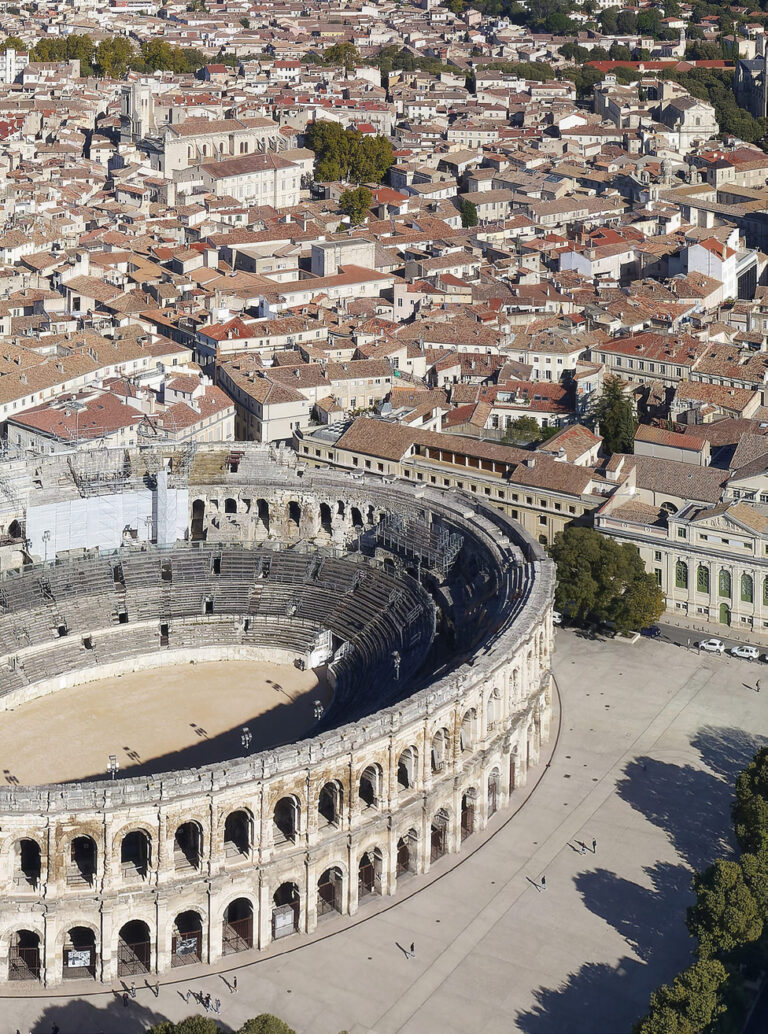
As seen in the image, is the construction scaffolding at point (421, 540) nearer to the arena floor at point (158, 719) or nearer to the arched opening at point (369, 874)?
the arena floor at point (158, 719)

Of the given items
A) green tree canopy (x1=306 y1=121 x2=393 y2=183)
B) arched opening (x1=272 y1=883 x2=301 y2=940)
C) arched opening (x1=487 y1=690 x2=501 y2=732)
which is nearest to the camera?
arched opening (x1=272 y1=883 x2=301 y2=940)

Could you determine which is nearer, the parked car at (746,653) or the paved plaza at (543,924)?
the paved plaza at (543,924)

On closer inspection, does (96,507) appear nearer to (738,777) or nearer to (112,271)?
(738,777)

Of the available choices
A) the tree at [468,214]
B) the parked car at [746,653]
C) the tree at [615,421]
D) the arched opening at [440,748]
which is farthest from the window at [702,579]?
the tree at [468,214]

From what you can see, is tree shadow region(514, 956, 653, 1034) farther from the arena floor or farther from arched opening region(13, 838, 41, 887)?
the arena floor

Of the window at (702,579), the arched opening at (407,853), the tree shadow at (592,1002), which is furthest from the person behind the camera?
the window at (702,579)

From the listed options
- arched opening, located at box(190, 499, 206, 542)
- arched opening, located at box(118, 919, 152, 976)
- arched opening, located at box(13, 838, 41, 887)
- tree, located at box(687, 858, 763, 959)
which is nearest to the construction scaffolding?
arched opening, located at box(190, 499, 206, 542)

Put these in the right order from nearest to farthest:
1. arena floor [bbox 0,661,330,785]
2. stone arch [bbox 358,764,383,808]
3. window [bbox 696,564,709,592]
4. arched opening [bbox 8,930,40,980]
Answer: arched opening [bbox 8,930,40,980] → stone arch [bbox 358,764,383,808] → arena floor [bbox 0,661,330,785] → window [bbox 696,564,709,592]
